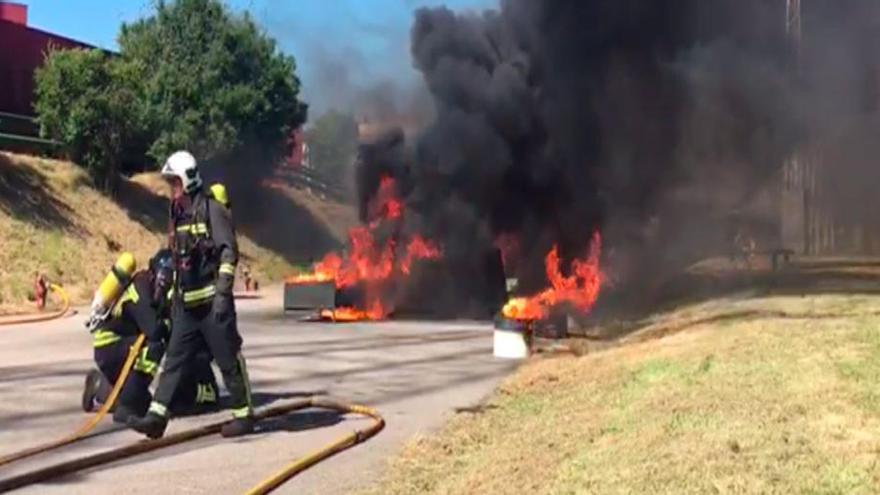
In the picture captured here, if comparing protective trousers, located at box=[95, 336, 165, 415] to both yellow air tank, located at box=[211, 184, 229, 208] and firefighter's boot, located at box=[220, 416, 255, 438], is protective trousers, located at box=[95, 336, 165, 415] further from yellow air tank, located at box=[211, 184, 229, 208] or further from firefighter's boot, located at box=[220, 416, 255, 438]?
yellow air tank, located at box=[211, 184, 229, 208]

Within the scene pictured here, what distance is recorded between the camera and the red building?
35.0m

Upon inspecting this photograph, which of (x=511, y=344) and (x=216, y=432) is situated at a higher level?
(x=511, y=344)

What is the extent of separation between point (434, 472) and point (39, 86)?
1175 inches

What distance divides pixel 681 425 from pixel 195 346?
3.16m

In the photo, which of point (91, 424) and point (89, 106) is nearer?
point (91, 424)

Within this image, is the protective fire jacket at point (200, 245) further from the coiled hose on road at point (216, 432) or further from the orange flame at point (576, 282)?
the orange flame at point (576, 282)

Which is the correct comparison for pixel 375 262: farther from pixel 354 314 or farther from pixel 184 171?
pixel 184 171

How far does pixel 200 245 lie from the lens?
7004 millimetres

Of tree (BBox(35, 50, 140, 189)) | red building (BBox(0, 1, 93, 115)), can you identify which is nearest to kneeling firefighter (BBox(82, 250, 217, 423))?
tree (BBox(35, 50, 140, 189))

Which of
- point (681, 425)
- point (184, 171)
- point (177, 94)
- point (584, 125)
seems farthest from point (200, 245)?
point (177, 94)

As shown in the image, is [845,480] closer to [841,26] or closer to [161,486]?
[161,486]

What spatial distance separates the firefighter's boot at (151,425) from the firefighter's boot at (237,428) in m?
0.42

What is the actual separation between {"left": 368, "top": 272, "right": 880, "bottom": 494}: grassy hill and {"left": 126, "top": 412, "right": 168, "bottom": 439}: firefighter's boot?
5.39 feet

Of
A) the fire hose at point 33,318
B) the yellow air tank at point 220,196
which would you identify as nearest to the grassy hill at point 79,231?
the fire hose at point 33,318
